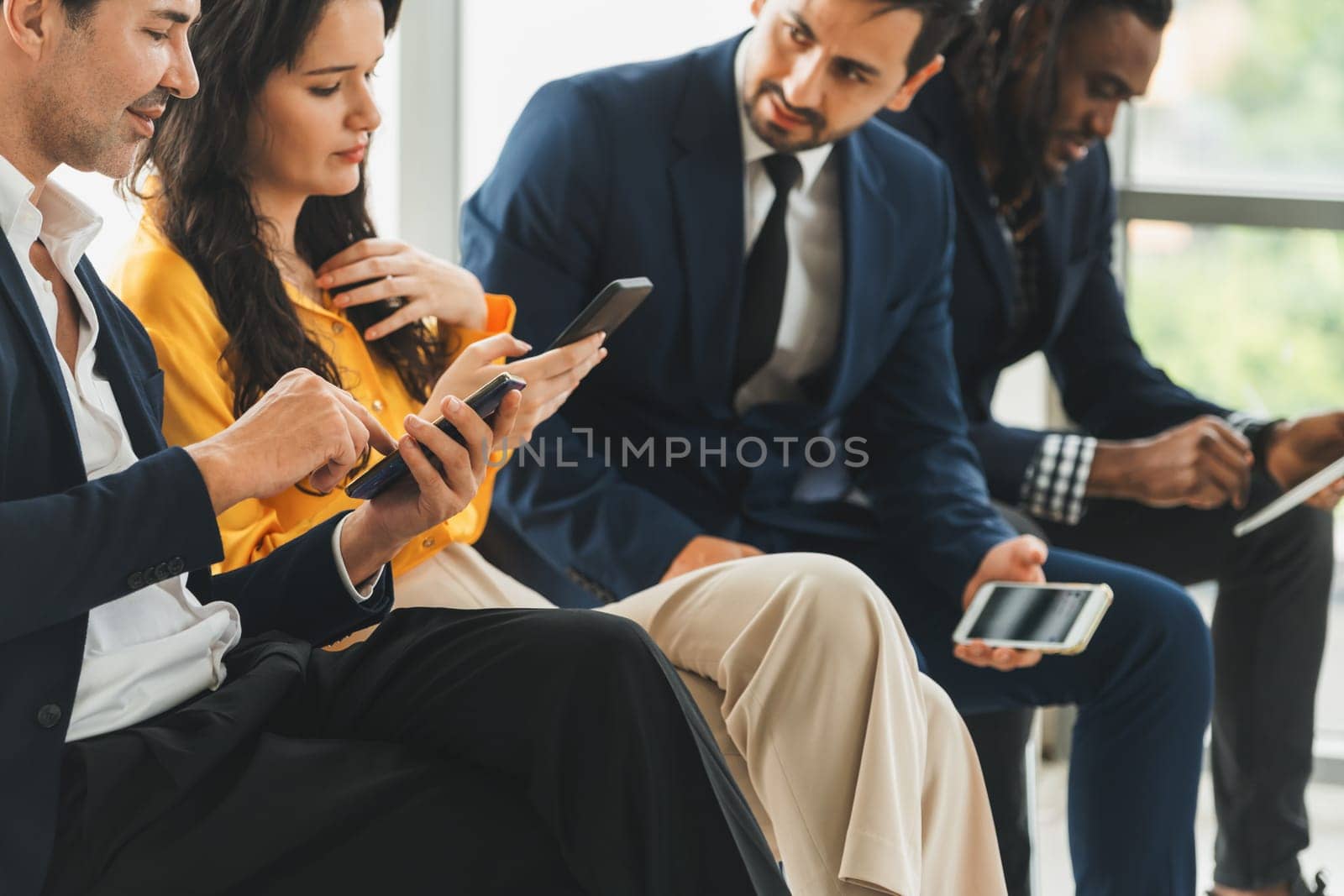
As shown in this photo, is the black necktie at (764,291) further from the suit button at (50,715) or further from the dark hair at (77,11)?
the suit button at (50,715)

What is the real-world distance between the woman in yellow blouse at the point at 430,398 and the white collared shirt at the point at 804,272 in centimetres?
45

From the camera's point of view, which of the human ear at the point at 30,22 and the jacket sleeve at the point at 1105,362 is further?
the jacket sleeve at the point at 1105,362

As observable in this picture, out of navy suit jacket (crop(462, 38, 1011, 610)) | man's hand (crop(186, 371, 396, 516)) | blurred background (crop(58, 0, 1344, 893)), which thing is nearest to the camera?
man's hand (crop(186, 371, 396, 516))

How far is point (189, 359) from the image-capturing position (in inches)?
62.8

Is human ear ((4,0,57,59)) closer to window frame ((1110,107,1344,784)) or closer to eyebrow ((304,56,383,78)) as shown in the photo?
eyebrow ((304,56,383,78))

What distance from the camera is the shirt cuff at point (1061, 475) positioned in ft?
8.02

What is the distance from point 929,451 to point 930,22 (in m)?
0.62

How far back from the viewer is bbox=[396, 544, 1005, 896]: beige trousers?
147cm

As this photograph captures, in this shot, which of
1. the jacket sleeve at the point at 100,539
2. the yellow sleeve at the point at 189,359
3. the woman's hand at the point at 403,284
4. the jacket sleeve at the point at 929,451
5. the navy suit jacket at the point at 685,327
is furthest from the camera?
the jacket sleeve at the point at 929,451

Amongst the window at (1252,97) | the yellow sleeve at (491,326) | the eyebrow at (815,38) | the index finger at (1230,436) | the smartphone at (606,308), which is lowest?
the index finger at (1230,436)

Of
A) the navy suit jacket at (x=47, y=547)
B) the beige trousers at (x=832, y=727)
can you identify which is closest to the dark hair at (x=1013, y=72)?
the beige trousers at (x=832, y=727)

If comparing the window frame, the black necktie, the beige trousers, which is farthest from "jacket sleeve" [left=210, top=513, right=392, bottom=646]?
the window frame

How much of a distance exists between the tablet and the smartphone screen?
0.48 meters

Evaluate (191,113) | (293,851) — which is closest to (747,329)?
(191,113)
